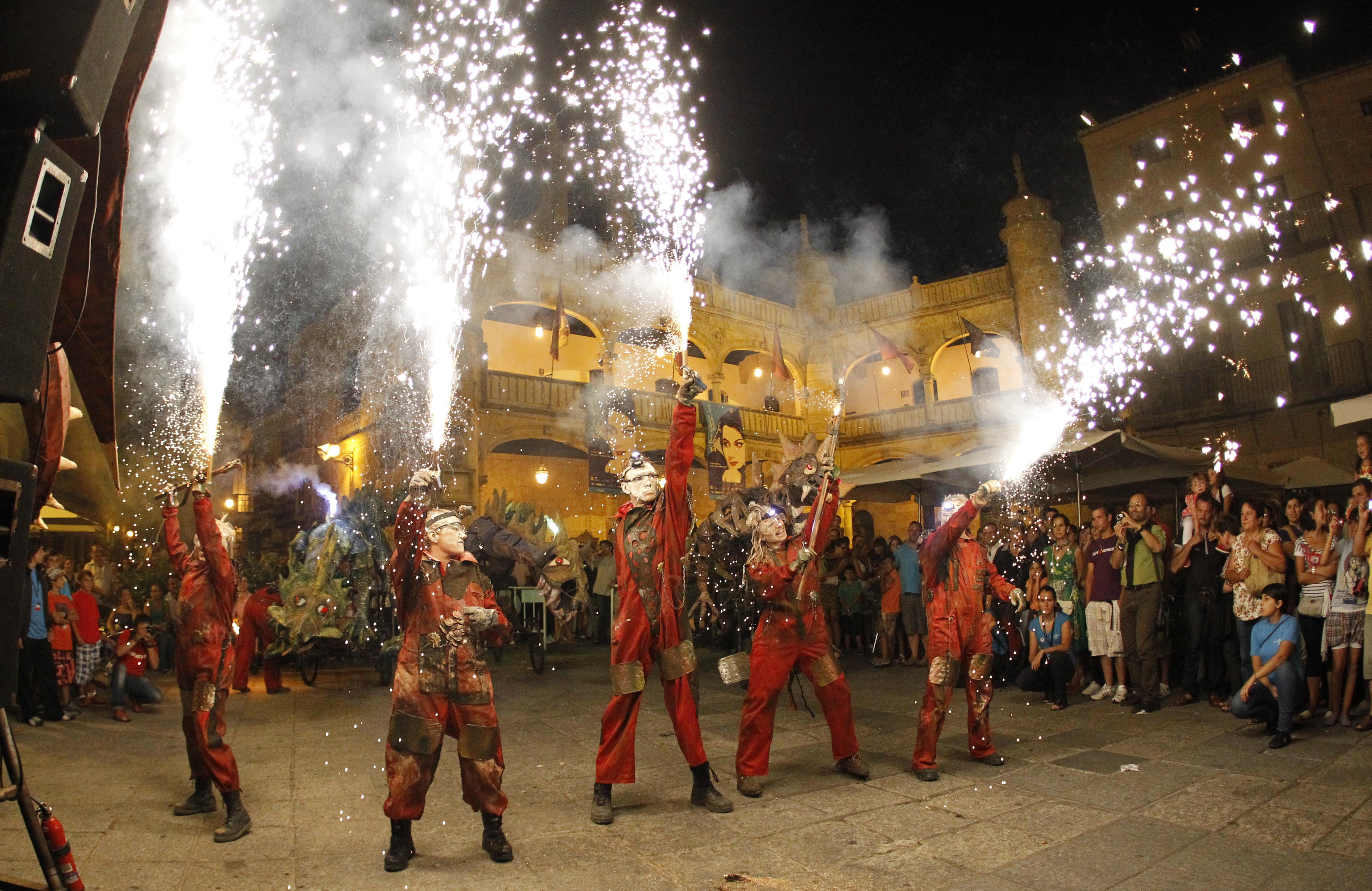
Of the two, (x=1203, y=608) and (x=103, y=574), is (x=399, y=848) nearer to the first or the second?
(x=1203, y=608)

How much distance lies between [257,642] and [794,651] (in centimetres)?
651

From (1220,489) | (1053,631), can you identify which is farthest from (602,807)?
(1220,489)

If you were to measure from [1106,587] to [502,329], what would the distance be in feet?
53.6

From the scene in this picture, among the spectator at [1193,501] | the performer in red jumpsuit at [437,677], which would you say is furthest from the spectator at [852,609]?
the performer in red jumpsuit at [437,677]

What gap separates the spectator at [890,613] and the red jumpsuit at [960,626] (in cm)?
512

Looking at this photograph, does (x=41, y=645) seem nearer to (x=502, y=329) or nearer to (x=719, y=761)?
(x=719, y=761)

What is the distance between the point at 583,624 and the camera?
1504 centimetres

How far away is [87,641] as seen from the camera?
837 cm

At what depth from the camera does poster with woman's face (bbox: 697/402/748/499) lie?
51.3ft

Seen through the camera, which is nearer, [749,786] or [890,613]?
[749,786]

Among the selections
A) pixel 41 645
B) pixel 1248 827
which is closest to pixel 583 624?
pixel 41 645

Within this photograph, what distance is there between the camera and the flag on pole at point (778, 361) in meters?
22.4

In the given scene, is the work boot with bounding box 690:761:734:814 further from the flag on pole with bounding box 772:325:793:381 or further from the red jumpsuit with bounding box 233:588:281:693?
the flag on pole with bounding box 772:325:793:381

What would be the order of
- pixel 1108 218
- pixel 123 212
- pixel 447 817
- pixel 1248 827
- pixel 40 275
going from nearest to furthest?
1. pixel 40 275
2. pixel 123 212
3. pixel 1248 827
4. pixel 447 817
5. pixel 1108 218
